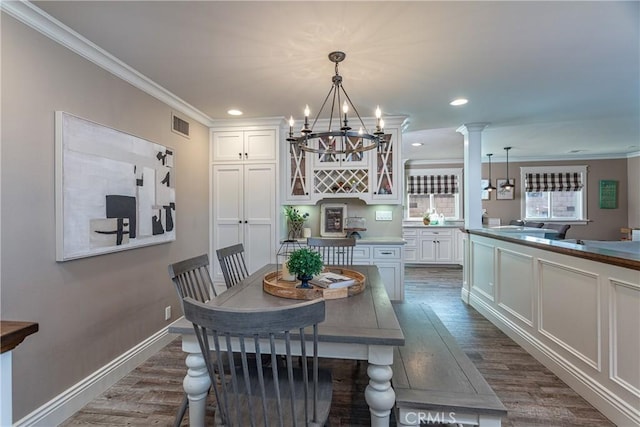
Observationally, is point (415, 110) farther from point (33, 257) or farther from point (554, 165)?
point (554, 165)

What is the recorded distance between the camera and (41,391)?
180 cm

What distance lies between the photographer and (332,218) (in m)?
4.29

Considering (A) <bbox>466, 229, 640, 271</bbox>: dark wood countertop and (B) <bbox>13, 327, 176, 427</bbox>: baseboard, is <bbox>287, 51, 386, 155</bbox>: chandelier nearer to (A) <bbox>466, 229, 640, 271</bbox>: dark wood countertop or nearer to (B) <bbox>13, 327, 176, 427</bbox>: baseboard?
(A) <bbox>466, 229, 640, 271</bbox>: dark wood countertop

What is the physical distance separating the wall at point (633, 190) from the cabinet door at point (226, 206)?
8.14 metres

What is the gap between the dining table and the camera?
52.3 inches

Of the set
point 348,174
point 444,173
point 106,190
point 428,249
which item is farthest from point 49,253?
point 444,173

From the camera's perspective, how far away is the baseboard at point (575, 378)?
183 cm

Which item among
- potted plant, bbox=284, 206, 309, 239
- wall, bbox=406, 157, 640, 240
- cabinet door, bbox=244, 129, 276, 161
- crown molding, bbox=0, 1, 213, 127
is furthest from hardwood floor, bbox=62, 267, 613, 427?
wall, bbox=406, 157, 640, 240

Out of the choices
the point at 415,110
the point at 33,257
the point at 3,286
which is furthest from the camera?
the point at 415,110

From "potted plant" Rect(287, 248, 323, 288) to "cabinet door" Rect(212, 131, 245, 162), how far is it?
7.62ft

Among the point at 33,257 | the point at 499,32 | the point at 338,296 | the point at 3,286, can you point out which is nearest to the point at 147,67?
the point at 33,257

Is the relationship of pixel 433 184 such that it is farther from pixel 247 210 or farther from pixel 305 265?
pixel 305 265

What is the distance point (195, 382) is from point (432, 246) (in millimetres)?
5973

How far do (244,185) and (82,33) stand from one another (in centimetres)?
214
